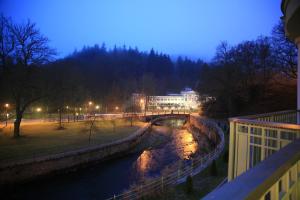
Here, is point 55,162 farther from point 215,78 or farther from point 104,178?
point 215,78

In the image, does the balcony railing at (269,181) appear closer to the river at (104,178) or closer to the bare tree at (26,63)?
the river at (104,178)

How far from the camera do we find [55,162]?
748 inches

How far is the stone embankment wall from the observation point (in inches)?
661

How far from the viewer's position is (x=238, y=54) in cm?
3812

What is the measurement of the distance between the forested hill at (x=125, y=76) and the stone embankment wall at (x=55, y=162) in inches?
548

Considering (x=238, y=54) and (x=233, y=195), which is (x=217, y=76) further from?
(x=233, y=195)

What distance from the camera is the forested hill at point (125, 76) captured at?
65894 millimetres

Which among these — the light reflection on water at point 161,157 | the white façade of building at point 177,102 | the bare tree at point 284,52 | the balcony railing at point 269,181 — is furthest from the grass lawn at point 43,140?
the white façade of building at point 177,102

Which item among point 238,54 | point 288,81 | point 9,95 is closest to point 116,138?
point 9,95

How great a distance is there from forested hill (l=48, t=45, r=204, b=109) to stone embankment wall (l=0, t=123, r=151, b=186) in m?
13.9

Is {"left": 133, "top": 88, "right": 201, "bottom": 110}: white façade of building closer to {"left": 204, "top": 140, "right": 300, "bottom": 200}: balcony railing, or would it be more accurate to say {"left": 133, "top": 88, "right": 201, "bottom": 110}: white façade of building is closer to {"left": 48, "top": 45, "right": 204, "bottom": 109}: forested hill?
{"left": 48, "top": 45, "right": 204, "bottom": 109}: forested hill

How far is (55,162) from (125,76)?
2962 inches

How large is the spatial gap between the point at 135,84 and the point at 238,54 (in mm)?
46901

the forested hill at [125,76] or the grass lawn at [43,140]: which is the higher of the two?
the forested hill at [125,76]
